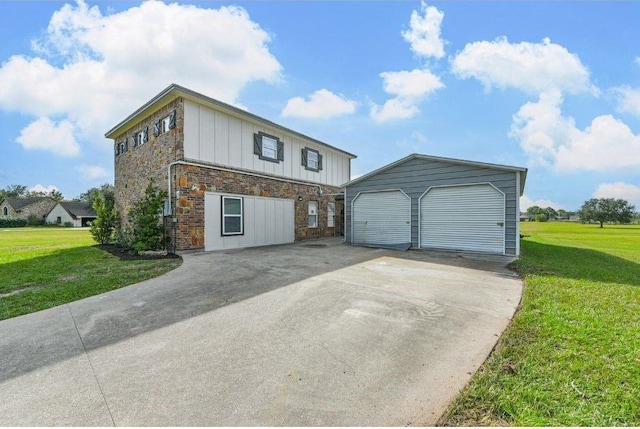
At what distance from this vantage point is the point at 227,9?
7.61 meters

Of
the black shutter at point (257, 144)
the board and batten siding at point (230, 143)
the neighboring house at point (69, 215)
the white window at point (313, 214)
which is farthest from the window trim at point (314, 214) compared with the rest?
the neighboring house at point (69, 215)

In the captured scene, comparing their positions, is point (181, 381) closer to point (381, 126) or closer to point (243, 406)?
point (243, 406)

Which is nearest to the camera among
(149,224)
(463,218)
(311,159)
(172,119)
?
(149,224)

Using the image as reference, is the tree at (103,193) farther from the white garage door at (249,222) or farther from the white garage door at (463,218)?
the white garage door at (463,218)

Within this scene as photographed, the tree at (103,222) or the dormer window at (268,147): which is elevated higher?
the dormer window at (268,147)

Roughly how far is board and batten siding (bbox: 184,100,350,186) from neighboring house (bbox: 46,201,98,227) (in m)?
47.5

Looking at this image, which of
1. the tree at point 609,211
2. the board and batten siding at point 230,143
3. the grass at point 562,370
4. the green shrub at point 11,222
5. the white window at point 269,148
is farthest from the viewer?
the tree at point 609,211

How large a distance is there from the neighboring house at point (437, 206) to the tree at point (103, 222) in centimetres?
1157

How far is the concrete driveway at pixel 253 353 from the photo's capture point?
2.04m

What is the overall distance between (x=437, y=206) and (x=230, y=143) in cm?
830

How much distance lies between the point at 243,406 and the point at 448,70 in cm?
1164

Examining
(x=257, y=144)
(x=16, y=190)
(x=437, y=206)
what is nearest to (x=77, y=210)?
(x=16, y=190)

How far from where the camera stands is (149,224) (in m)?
9.56

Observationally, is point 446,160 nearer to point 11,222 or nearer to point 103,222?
point 103,222
